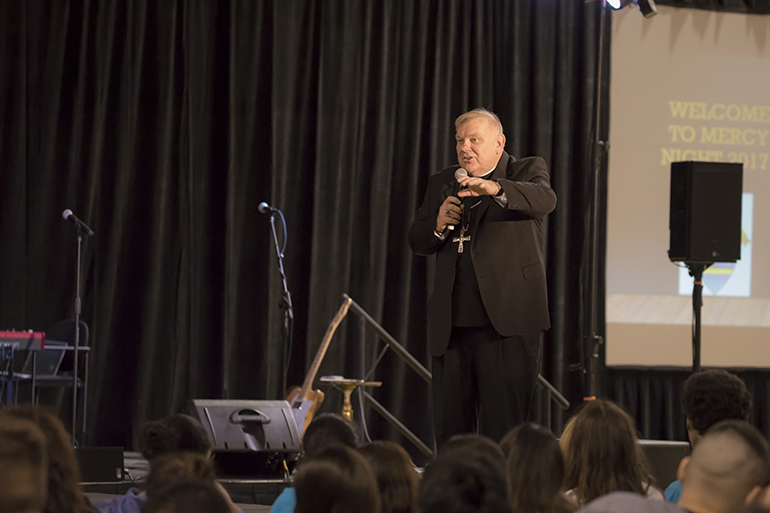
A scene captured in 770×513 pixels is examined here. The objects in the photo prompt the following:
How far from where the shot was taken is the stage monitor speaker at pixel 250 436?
4113 mm

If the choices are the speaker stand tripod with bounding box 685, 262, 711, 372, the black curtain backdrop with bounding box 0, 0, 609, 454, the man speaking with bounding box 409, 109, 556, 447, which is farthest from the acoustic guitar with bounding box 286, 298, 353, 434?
the man speaking with bounding box 409, 109, 556, 447

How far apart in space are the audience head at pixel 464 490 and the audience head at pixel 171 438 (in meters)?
1.11

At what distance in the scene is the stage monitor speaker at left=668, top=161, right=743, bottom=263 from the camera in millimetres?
5078

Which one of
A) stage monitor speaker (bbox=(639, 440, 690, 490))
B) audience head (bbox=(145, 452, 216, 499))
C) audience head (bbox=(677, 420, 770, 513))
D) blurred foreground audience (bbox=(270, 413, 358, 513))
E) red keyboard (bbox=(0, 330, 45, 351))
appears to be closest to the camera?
audience head (bbox=(677, 420, 770, 513))

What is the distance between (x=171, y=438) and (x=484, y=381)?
0.96 meters

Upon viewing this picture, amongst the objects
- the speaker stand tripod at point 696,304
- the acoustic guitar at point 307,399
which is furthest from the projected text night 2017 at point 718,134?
the acoustic guitar at point 307,399

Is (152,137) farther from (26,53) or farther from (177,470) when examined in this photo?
(177,470)

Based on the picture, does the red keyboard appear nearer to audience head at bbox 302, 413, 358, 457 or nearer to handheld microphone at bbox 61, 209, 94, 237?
handheld microphone at bbox 61, 209, 94, 237

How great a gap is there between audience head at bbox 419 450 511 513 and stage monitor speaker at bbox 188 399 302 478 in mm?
2869

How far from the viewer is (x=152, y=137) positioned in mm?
6000

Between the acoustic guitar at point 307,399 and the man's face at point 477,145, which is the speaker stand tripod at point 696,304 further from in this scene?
the man's face at point 477,145

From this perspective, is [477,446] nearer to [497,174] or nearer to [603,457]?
[603,457]

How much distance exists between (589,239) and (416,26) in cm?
185

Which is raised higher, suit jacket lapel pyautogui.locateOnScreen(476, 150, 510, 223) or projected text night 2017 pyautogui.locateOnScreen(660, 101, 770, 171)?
projected text night 2017 pyautogui.locateOnScreen(660, 101, 770, 171)
